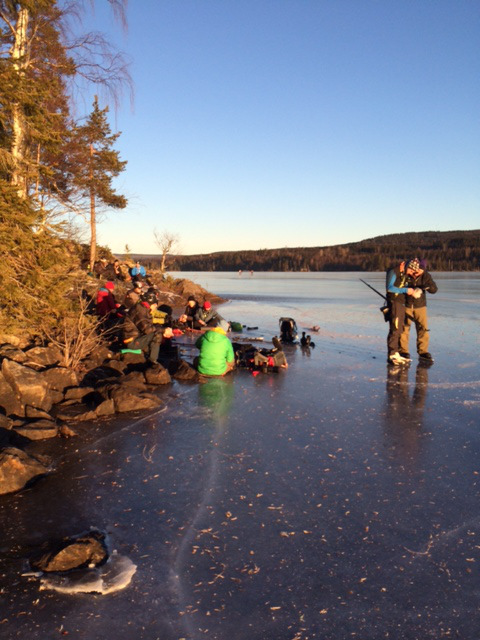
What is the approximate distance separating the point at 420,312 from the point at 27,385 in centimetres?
913

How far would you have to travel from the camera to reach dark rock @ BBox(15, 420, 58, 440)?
6391 mm

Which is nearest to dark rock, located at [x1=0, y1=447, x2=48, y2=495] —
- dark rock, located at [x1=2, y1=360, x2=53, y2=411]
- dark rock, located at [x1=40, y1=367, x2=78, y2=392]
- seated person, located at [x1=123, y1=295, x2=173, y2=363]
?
dark rock, located at [x1=2, y1=360, x2=53, y2=411]

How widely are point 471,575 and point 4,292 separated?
28.3 feet

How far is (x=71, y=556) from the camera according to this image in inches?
145

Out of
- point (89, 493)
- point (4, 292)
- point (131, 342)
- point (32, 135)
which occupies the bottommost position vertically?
point (89, 493)

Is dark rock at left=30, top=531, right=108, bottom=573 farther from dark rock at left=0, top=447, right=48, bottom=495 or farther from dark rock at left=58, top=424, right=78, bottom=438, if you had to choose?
dark rock at left=58, top=424, right=78, bottom=438

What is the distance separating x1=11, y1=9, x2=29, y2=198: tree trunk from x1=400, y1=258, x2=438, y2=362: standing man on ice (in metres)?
9.14

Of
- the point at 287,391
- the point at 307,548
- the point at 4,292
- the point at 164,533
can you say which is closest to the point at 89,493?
the point at 164,533

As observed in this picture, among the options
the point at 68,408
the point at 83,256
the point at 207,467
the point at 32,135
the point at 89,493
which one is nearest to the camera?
the point at 89,493

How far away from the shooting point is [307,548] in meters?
3.92

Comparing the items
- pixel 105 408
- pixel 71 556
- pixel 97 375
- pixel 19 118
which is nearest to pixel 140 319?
pixel 97 375

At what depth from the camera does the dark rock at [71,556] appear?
3631 millimetres

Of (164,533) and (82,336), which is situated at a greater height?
(82,336)

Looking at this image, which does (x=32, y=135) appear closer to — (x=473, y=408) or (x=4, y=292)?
(x=4, y=292)
